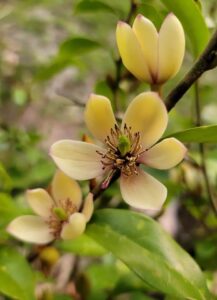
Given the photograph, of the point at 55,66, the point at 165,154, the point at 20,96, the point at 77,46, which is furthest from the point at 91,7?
the point at 20,96

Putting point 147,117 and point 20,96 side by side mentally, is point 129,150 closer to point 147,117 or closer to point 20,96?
point 147,117

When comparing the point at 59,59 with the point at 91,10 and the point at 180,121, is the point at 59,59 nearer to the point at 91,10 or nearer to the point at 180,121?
the point at 91,10

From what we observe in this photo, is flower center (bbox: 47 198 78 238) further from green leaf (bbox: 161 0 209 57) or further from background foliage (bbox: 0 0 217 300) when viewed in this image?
green leaf (bbox: 161 0 209 57)

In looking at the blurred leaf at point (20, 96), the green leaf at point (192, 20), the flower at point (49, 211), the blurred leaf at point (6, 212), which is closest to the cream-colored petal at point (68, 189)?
the flower at point (49, 211)

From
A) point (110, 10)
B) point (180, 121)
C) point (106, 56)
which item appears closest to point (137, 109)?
point (110, 10)

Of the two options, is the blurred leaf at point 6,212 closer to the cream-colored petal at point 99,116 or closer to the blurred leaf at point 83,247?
the blurred leaf at point 83,247

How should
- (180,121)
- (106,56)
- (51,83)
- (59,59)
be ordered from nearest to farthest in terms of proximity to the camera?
1. (59,59)
2. (180,121)
3. (106,56)
4. (51,83)
